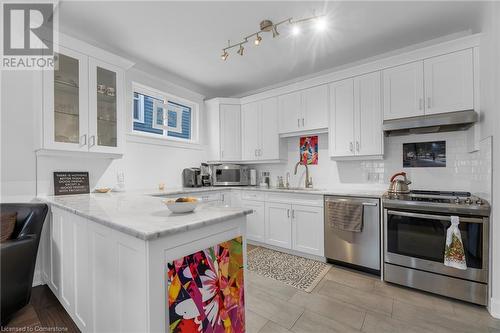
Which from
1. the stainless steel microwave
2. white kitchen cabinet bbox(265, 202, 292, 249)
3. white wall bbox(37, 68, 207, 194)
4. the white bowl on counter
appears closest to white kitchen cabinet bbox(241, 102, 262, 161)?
the stainless steel microwave

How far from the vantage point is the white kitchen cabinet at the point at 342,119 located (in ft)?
9.92

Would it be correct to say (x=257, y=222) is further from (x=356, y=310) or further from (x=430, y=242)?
(x=430, y=242)

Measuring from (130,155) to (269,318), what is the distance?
8.83 feet

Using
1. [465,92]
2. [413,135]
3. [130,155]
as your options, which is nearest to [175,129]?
[130,155]

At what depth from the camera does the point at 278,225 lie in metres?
3.32

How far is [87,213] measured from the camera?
135 cm

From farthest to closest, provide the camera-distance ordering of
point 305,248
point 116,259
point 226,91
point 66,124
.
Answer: point 226,91
point 305,248
point 66,124
point 116,259

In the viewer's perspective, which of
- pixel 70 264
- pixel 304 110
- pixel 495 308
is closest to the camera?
pixel 70 264

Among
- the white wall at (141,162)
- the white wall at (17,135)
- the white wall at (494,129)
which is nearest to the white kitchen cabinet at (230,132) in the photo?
the white wall at (141,162)

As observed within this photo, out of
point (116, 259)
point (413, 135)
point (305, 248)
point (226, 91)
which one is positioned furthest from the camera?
point (226, 91)

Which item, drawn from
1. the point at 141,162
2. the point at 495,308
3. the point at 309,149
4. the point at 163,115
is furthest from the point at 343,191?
the point at 163,115

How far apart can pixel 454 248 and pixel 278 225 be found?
192cm

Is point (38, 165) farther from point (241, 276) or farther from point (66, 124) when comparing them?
point (241, 276)

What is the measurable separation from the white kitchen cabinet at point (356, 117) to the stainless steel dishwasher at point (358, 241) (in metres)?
0.71
